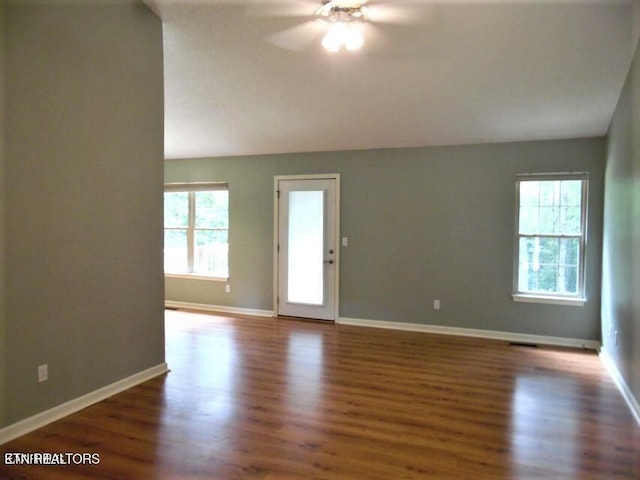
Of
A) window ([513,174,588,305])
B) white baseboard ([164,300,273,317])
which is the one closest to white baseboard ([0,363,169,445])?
white baseboard ([164,300,273,317])

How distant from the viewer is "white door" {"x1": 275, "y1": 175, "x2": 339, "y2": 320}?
5.66 m

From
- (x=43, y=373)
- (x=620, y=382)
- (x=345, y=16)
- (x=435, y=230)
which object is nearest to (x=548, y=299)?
(x=620, y=382)

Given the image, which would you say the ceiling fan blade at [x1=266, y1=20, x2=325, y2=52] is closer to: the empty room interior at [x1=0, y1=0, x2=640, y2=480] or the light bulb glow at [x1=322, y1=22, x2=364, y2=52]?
the empty room interior at [x1=0, y1=0, x2=640, y2=480]

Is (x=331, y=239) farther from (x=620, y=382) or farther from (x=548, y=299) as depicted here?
(x=620, y=382)

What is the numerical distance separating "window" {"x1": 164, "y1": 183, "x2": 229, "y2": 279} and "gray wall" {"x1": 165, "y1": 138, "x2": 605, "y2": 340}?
54 centimetres

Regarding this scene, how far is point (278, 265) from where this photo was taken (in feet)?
19.6

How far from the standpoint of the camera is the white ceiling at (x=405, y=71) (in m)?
3.05

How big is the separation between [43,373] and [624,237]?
176 inches

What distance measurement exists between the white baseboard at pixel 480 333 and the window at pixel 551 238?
44 centimetres

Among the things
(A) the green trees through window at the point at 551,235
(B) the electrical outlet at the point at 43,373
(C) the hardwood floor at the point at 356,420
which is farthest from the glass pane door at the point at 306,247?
(B) the electrical outlet at the point at 43,373

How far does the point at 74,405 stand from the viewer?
9.28 feet

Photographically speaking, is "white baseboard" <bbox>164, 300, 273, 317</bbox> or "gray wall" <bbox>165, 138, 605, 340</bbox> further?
"white baseboard" <bbox>164, 300, 273, 317</bbox>

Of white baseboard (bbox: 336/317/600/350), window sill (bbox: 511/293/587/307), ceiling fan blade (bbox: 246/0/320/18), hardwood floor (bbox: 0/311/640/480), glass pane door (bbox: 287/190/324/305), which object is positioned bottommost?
hardwood floor (bbox: 0/311/640/480)

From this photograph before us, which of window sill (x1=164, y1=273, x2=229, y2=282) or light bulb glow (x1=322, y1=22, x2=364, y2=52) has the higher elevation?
light bulb glow (x1=322, y1=22, x2=364, y2=52)
